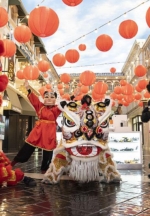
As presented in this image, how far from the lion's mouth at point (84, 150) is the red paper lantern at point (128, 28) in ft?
13.3

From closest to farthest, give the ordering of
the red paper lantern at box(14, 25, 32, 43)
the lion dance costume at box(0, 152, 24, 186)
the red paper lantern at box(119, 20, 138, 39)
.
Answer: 1. the lion dance costume at box(0, 152, 24, 186)
2. the red paper lantern at box(119, 20, 138, 39)
3. the red paper lantern at box(14, 25, 32, 43)

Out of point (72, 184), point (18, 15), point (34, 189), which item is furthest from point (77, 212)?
point (18, 15)

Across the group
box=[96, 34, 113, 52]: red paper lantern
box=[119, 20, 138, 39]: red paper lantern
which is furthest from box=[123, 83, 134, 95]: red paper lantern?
box=[119, 20, 138, 39]: red paper lantern

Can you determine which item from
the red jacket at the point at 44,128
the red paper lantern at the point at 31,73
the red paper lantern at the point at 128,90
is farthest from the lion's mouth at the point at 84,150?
the red paper lantern at the point at 128,90

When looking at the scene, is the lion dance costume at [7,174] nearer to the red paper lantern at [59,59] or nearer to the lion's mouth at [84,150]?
the lion's mouth at [84,150]

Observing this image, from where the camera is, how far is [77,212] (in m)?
3.12

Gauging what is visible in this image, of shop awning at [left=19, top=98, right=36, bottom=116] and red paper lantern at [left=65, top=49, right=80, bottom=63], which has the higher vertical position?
red paper lantern at [left=65, top=49, right=80, bottom=63]

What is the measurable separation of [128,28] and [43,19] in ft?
8.97

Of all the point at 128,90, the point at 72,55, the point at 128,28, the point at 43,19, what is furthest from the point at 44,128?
the point at 128,90

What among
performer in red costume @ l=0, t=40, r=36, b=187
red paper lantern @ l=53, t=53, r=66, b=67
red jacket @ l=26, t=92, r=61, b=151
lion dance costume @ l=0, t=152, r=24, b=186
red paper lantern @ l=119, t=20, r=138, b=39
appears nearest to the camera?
performer in red costume @ l=0, t=40, r=36, b=187

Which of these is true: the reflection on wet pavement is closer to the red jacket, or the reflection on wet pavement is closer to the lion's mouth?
the lion's mouth

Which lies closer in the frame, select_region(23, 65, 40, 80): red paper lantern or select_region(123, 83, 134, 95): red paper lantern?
select_region(23, 65, 40, 80): red paper lantern

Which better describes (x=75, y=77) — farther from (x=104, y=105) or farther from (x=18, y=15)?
(x=104, y=105)

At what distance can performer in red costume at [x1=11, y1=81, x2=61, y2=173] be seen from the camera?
575cm
